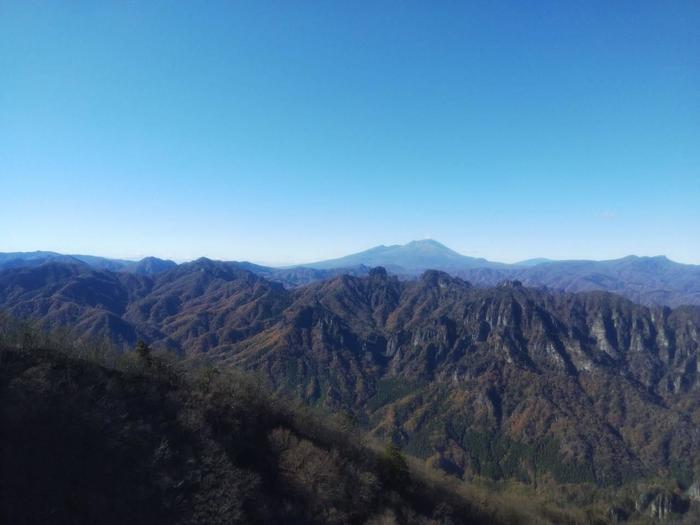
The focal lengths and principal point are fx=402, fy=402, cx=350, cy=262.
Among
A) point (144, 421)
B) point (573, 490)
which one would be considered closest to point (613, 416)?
point (573, 490)

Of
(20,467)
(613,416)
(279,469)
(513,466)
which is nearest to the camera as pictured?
(20,467)

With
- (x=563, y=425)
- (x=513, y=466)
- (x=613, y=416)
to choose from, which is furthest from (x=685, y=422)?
(x=513, y=466)

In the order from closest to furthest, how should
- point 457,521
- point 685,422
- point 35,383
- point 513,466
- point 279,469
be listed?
point 35,383 → point 279,469 → point 457,521 → point 513,466 → point 685,422

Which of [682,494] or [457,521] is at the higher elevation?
[457,521]

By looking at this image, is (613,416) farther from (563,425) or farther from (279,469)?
(279,469)

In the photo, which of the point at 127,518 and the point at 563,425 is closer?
the point at 127,518

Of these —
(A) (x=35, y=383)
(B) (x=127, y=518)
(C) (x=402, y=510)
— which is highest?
(A) (x=35, y=383)
